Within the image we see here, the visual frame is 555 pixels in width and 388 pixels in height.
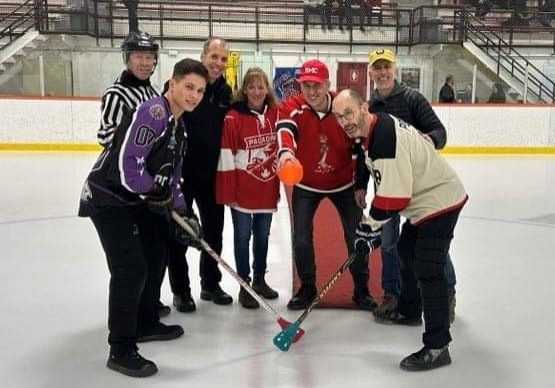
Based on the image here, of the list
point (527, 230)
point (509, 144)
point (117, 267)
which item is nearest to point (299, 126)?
point (117, 267)

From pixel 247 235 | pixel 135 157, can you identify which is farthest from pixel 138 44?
pixel 247 235

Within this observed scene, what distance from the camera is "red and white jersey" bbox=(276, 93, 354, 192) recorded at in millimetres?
2721

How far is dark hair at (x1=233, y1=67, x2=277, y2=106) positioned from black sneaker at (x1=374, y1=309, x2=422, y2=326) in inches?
41.9

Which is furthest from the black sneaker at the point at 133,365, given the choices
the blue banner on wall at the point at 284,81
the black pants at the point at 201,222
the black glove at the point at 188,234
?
the blue banner on wall at the point at 284,81

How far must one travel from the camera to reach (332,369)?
2.29 meters

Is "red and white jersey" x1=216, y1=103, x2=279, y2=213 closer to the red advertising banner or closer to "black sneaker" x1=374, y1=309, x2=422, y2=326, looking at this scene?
"black sneaker" x1=374, y1=309, x2=422, y2=326

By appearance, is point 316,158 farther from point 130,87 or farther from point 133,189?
point 133,189

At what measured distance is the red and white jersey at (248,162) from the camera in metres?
2.78

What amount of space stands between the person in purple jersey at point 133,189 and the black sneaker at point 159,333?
10.5 inches

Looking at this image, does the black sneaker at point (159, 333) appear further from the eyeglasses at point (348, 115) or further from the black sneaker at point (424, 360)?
the eyeglasses at point (348, 115)

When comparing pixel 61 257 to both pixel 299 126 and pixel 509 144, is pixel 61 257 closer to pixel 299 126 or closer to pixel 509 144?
pixel 299 126

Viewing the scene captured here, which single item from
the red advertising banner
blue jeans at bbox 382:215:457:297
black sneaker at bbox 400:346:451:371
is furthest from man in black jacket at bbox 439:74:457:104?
black sneaker at bbox 400:346:451:371

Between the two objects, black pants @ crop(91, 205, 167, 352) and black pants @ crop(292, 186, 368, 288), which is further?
black pants @ crop(292, 186, 368, 288)

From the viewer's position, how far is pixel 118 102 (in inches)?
91.2
